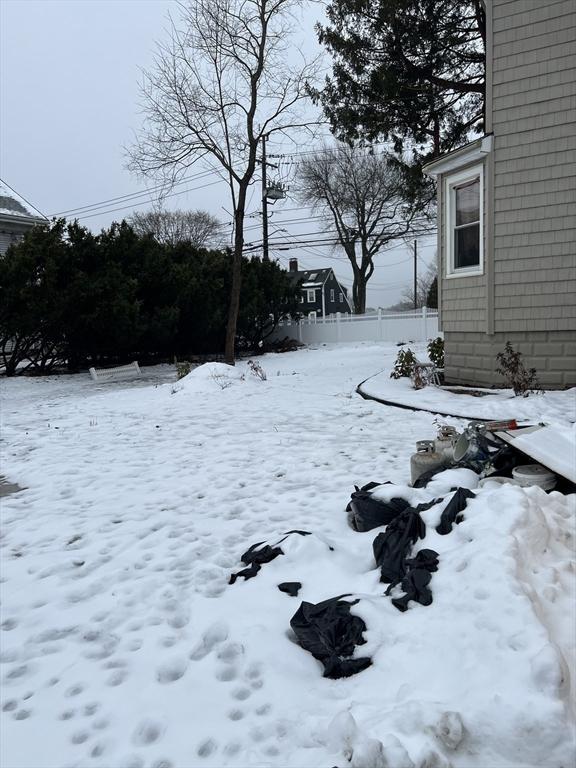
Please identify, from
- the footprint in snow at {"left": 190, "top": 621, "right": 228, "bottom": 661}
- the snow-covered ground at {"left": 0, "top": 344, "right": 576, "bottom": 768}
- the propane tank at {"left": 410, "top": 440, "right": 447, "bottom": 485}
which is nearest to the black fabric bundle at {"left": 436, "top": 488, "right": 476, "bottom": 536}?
the snow-covered ground at {"left": 0, "top": 344, "right": 576, "bottom": 768}

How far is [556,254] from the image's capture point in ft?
25.4

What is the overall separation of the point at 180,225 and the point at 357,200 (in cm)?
1753

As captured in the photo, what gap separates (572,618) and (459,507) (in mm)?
891

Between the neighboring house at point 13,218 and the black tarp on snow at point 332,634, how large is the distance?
885 inches

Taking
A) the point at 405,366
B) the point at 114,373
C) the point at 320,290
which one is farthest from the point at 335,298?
the point at 405,366

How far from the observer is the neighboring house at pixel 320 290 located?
47969mm

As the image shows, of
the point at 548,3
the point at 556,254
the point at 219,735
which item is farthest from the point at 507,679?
the point at 548,3

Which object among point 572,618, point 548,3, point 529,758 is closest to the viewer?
point 529,758

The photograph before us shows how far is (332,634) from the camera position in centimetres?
234

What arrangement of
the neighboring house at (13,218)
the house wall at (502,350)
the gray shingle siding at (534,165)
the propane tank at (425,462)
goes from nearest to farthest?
the propane tank at (425,462)
the gray shingle siding at (534,165)
the house wall at (502,350)
the neighboring house at (13,218)

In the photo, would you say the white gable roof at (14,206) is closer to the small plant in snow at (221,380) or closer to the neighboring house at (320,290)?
the small plant in snow at (221,380)

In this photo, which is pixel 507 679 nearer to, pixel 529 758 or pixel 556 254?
pixel 529 758

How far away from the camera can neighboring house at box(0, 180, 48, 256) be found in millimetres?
21484

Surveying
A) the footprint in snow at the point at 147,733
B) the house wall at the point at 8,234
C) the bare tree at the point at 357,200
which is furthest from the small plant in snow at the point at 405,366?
the bare tree at the point at 357,200
